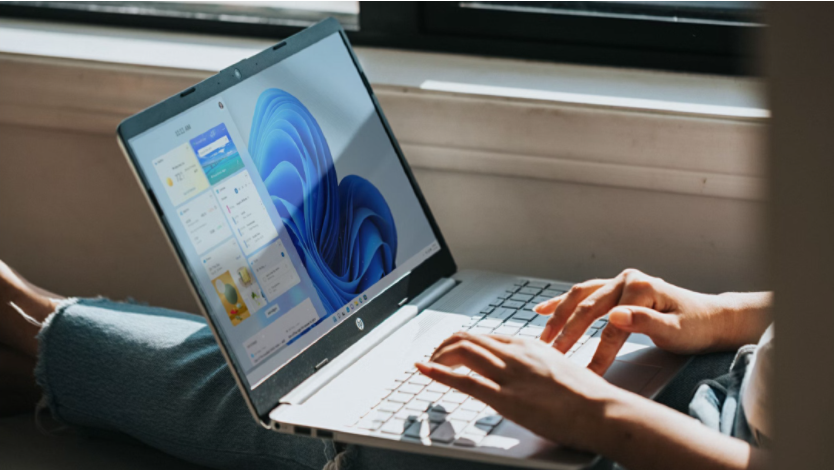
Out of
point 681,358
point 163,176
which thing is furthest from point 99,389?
point 681,358

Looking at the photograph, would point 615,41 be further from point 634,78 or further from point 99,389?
point 99,389

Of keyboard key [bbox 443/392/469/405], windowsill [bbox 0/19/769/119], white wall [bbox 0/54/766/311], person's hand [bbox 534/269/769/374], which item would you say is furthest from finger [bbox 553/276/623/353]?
windowsill [bbox 0/19/769/119]

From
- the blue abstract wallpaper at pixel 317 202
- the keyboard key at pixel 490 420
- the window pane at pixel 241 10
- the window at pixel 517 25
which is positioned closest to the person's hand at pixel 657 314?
the keyboard key at pixel 490 420

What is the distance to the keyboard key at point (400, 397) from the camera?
32.6 inches

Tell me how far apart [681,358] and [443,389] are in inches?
9.9

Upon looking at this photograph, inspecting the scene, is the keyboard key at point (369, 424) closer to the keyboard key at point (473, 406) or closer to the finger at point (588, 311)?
the keyboard key at point (473, 406)

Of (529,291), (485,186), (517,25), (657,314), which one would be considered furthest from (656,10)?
(657,314)

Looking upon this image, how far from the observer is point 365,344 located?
946mm

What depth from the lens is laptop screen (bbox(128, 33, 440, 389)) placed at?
830 millimetres

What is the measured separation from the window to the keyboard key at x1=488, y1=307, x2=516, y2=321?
0.45 m

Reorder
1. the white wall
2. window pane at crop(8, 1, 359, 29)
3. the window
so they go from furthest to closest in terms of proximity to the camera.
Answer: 1. window pane at crop(8, 1, 359, 29)
2. the window
3. the white wall

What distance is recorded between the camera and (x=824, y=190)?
34 centimetres

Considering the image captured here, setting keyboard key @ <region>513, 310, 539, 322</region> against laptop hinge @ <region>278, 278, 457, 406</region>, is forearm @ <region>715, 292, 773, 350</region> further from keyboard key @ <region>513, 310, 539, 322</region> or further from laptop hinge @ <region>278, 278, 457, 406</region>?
laptop hinge @ <region>278, 278, 457, 406</region>

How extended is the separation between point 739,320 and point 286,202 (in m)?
0.48
